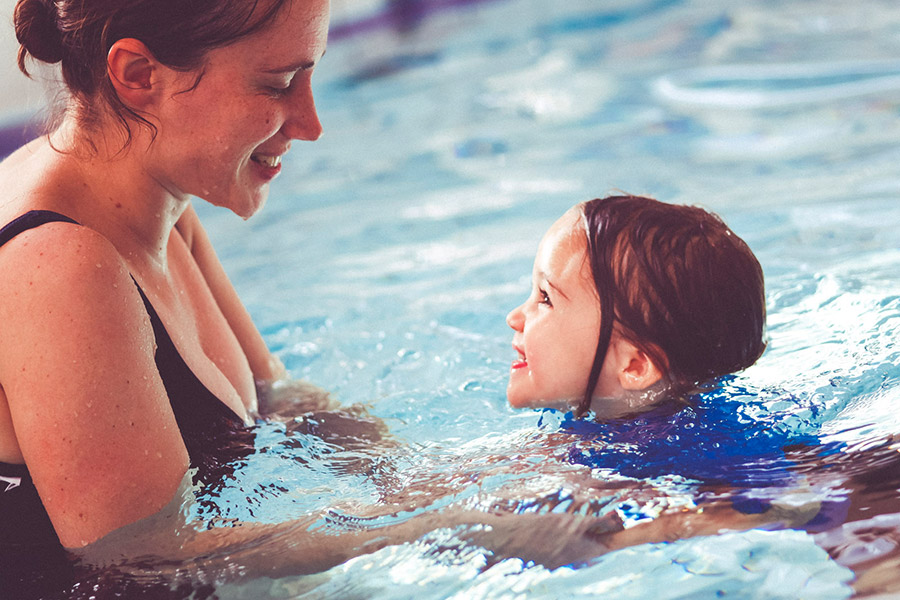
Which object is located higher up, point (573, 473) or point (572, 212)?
point (572, 212)

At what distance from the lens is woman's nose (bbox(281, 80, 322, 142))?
6.31ft

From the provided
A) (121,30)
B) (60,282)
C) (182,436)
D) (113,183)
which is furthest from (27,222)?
(182,436)

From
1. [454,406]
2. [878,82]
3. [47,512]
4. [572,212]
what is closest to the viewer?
[47,512]

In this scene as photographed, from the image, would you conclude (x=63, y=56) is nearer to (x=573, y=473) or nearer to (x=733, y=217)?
(x=573, y=473)

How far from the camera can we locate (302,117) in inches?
76.4

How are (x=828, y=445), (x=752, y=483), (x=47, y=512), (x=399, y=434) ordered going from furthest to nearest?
(x=399, y=434)
(x=828, y=445)
(x=752, y=483)
(x=47, y=512)

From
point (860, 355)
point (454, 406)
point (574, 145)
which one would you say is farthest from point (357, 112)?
point (860, 355)

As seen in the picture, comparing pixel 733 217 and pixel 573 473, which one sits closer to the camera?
pixel 573 473

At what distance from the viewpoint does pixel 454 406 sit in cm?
267

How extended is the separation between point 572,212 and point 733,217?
1.79 metres

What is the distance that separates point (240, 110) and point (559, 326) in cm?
87

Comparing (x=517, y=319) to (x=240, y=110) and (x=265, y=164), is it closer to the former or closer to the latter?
(x=265, y=164)

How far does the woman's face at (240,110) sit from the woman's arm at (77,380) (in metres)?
0.29

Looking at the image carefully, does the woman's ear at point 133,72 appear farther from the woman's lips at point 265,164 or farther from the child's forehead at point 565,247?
the child's forehead at point 565,247
